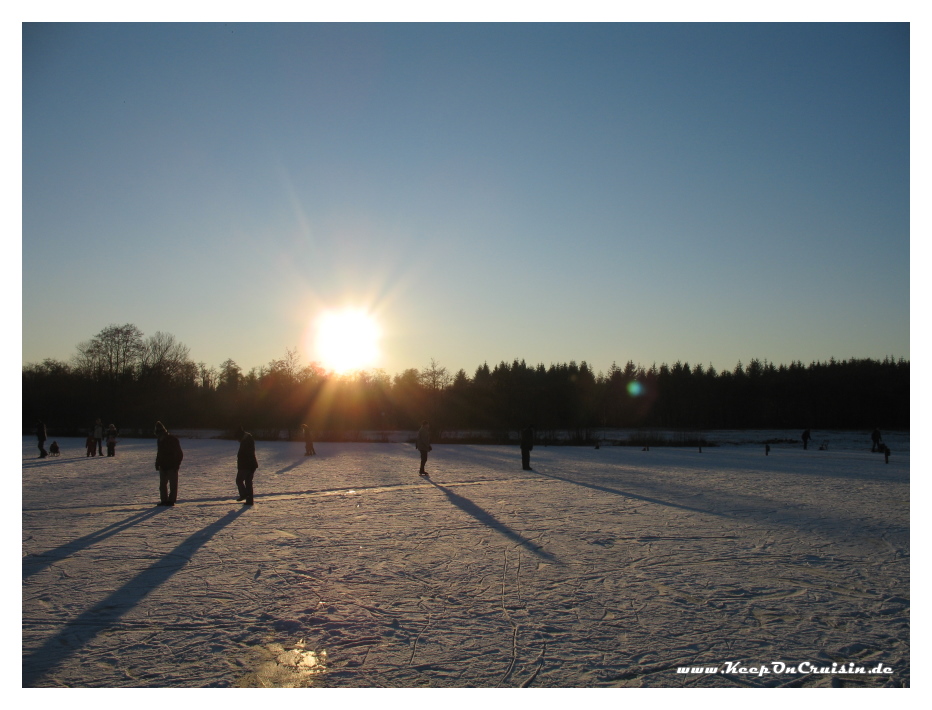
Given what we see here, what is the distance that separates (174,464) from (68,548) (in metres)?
3.81

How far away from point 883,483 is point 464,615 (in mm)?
16989

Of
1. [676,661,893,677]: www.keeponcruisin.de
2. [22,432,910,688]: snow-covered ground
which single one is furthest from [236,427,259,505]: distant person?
[676,661,893,677]: www.keeponcruisin.de

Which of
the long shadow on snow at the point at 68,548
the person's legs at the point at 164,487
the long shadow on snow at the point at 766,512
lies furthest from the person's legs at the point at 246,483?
the long shadow on snow at the point at 766,512

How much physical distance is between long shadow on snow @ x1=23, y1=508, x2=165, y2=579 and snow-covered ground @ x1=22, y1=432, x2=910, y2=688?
39 millimetres

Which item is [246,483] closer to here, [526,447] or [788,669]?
[788,669]

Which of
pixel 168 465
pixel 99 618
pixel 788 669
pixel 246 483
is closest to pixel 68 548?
pixel 99 618

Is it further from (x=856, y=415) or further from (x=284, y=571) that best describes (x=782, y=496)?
(x=856, y=415)

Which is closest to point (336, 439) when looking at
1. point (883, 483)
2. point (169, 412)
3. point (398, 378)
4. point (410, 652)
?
point (169, 412)

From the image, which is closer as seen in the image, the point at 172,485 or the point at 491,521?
the point at 491,521

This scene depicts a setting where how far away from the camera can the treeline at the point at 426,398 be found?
52062 millimetres

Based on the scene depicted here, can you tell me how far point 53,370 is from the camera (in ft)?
191

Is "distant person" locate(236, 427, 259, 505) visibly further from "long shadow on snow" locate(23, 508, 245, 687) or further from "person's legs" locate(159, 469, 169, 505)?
"long shadow on snow" locate(23, 508, 245, 687)

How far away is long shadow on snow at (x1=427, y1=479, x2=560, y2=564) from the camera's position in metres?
8.23

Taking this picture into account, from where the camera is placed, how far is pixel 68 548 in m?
8.19
